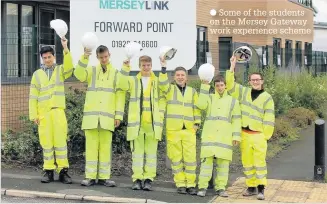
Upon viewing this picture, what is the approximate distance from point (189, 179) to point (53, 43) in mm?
7680

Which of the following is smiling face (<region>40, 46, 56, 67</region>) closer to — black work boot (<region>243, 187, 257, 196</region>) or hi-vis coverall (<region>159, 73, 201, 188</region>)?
hi-vis coverall (<region>159, 73, 201, 188</region>)

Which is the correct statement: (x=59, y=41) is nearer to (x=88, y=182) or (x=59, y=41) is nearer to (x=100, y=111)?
(x=100, y=111)

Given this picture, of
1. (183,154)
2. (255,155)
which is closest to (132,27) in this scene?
(183,154)

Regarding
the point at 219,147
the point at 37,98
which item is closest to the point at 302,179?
the point at 219,147

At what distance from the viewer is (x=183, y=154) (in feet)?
28.7

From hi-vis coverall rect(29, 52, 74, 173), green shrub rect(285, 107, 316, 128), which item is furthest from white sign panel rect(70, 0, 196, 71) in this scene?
green shrub rect(285, 107, 316, 128)

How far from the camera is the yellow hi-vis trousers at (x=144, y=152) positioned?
883 centimetres

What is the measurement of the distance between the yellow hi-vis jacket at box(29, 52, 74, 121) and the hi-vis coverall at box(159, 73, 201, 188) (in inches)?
61.1

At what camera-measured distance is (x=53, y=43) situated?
15289mm

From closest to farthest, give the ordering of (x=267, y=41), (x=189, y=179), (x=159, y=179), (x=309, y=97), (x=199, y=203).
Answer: (x=199, y=203), (x=189, y=179), (x=159, y=179), (x=309, y=97), (x=267, y=41)

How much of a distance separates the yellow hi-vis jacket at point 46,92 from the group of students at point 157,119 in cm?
1

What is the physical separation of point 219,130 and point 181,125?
57 cm

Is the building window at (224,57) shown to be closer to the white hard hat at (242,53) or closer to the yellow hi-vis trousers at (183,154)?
the white hard hat at (242,53)

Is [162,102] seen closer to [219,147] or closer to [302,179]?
[219,147]
